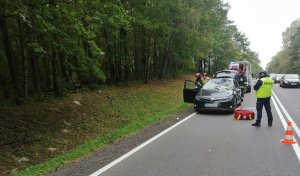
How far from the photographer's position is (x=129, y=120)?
629 inches

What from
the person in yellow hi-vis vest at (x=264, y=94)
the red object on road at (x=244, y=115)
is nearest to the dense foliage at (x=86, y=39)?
the person in yellow hi-vis vest at (x=264, y=94)

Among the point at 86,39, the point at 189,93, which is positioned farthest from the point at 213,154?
the point at 189,93

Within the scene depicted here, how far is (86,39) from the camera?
12430 millimetres

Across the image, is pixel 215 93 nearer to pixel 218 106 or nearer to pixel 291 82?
pixel 218 106

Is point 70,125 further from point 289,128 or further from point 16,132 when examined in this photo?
point 289,128

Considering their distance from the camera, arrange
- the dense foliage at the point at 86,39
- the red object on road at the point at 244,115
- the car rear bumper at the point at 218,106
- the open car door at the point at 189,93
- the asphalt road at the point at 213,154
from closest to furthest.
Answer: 1. the asphalt road at the point at 213,154
2. the dense foliage at the point at 86,39
3. the red object on road at the point at 244,115
4. the car rear bumper at the point at 218,106
5. the open car door at the point at 189,93

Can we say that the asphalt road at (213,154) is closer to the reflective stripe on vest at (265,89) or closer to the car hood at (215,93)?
the reflective stripe on vest at (265,89)

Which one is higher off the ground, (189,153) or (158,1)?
(158,1)

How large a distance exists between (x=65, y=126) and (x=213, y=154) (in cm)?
716

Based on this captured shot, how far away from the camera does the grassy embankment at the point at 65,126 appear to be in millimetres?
9461

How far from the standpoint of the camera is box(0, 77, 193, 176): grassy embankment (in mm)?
9461

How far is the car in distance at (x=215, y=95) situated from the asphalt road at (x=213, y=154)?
330 cm

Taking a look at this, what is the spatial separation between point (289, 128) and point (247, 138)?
121 centimetres

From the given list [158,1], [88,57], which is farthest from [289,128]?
[158,1]
